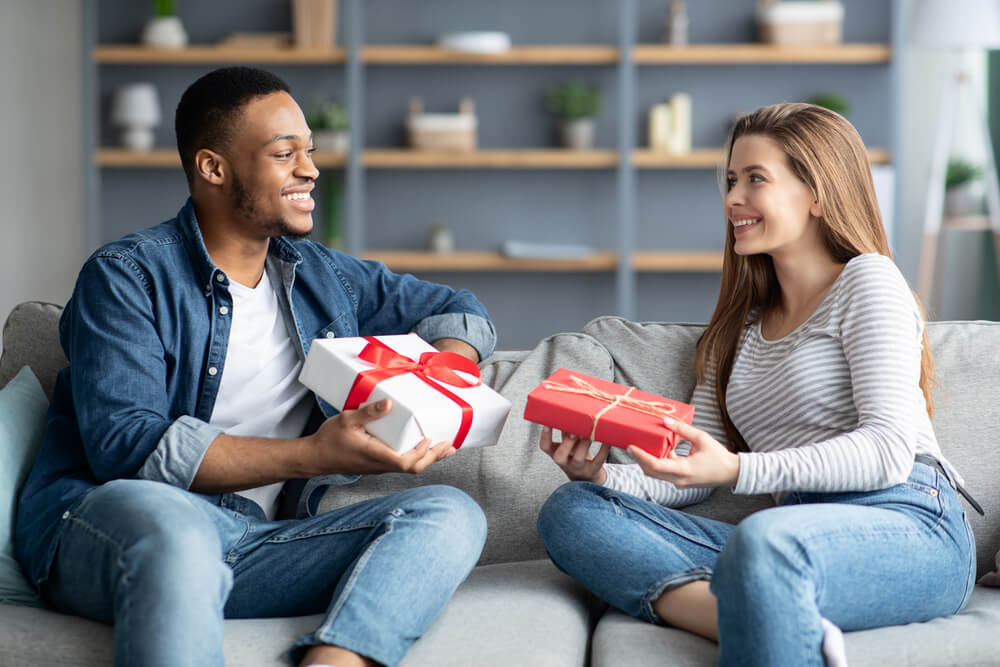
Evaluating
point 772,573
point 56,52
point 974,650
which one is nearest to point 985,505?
point 974,650

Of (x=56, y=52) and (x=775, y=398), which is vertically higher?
(x=56, y=52)

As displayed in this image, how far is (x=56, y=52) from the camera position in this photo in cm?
486

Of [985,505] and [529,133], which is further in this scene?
[529,133]

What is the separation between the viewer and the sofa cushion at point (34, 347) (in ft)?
→ 6.12

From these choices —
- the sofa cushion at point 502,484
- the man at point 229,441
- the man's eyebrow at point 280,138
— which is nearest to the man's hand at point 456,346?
the man at point 229,441

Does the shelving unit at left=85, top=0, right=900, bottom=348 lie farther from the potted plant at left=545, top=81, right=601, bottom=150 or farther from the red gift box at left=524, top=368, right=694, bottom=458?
the red gift box at left=524, top=368, right=694, bottom=458

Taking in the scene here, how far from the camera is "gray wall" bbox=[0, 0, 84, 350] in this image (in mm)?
4820

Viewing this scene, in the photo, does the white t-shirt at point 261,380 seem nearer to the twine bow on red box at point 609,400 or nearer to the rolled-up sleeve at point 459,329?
the rolled-up sleeve at point 459,329

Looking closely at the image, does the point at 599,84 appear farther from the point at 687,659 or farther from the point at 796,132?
the point at 687,659

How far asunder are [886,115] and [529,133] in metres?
1.68

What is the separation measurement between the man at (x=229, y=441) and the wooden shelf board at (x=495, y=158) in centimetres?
267

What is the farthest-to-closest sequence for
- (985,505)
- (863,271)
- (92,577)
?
(985,505) < (863,271) < (92,577)

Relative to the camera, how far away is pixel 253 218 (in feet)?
5.68

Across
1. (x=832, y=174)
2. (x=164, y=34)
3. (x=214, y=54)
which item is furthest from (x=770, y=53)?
Result: (x=832, y=174)
